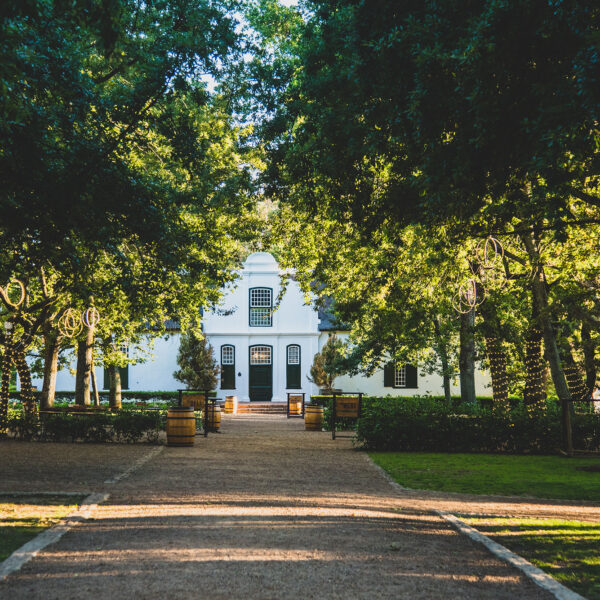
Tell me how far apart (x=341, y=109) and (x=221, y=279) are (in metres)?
7.36

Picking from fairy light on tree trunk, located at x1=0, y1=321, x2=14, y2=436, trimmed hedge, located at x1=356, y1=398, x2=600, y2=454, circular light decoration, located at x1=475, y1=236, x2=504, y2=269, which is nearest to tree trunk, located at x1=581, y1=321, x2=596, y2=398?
trimmed hedge, located at x1=356, y1=398, x2=600, y2=454

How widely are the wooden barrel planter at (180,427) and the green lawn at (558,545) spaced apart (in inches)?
388

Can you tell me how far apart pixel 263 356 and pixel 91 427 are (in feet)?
69.9

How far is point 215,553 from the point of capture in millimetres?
5582

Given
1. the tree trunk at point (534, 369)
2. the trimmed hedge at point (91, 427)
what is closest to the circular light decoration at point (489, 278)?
the tree trunk at point (534, 369)

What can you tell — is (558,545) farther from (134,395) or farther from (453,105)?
(134,395)

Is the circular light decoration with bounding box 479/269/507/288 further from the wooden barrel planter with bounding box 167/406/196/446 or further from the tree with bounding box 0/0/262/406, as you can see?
the wooden barrel planter with bounding box 167/406/196/446

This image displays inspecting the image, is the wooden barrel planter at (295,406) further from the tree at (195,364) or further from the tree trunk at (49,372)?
the tree trunk at (49,372)

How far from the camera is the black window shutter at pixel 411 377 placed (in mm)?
37188

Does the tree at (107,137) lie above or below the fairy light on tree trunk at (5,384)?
above

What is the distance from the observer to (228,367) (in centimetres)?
3762

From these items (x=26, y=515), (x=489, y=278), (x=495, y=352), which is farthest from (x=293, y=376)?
(x=26, y=515)

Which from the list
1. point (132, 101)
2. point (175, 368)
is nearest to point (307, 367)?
point (175, 368)

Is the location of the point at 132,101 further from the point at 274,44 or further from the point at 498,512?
the point at 498,512
